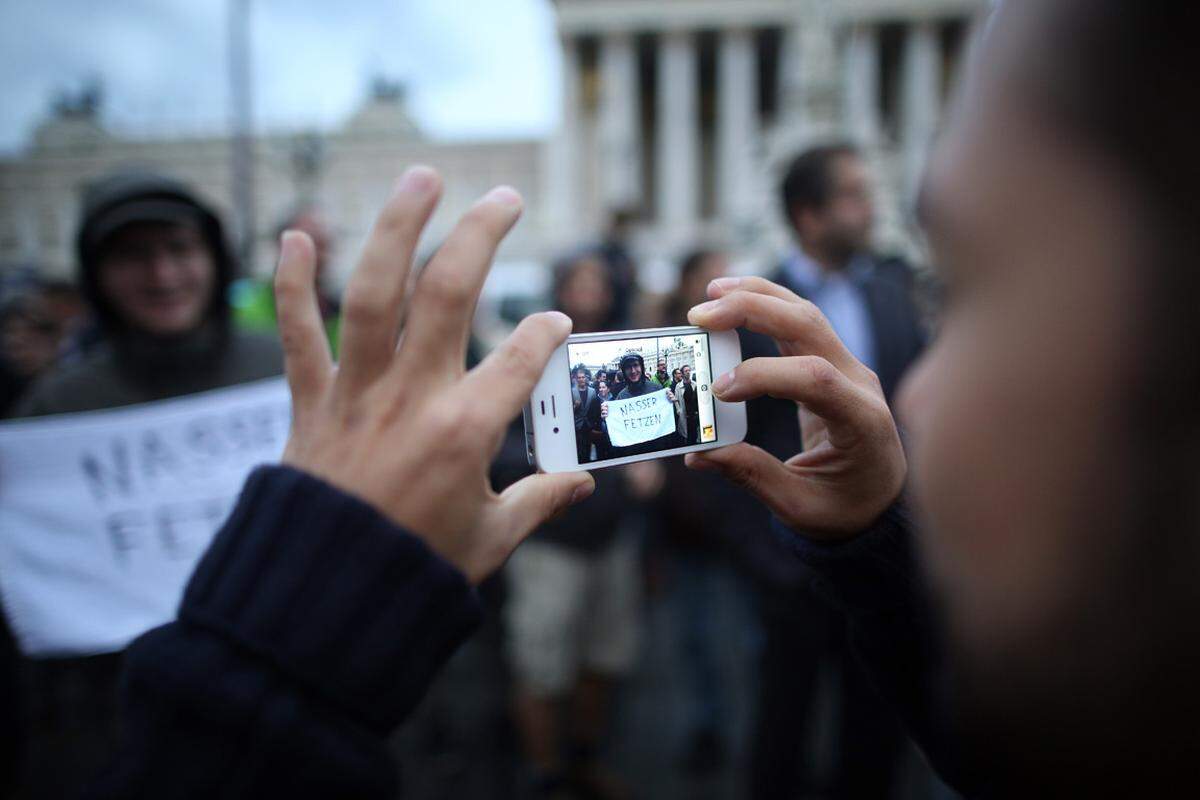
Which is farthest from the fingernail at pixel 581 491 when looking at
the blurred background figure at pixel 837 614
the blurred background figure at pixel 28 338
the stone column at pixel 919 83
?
the stone column at pixel 919 83

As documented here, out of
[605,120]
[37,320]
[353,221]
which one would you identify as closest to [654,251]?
[605,120]

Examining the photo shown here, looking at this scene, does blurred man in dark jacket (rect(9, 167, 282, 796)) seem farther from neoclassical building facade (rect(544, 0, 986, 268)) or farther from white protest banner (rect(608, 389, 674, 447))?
neoclassical building facade (rect(544, 0, 986, 268))

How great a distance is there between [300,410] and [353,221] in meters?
31.5

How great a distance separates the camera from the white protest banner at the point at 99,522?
1.96 metres

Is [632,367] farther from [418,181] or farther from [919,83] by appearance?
[919,83]

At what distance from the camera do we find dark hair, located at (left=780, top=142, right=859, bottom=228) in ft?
10.5

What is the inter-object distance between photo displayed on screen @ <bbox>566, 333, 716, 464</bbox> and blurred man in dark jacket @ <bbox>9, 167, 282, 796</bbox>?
67.1 inches

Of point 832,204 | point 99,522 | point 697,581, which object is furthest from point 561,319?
point 697,581

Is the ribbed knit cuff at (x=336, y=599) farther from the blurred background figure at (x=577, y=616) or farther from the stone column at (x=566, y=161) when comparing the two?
the stone column at (x=566, y=161)

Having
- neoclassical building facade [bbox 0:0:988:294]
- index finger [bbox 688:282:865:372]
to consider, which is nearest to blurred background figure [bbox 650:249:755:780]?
index finger [bbox 688:282:865:372]

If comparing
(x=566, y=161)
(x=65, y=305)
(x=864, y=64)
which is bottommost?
(x=65, y=305)

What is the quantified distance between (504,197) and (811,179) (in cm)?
Result: 271

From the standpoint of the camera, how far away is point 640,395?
1134 mm

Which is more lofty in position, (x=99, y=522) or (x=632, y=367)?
(x=632, y=367)
